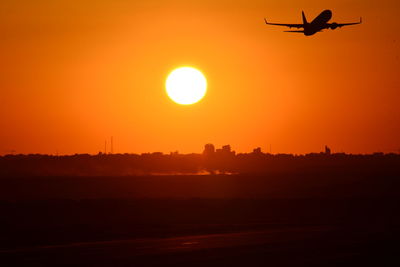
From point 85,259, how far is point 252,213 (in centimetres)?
2877

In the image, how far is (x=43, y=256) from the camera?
3322 cm

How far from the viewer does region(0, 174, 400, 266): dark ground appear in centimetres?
3278

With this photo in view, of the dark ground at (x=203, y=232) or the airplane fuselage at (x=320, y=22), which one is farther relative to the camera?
the airplane fuselage at (x=320, y=22)

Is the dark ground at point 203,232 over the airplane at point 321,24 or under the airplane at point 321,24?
under

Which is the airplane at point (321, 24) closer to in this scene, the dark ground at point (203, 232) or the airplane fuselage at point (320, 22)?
the airplane fuselage at point (320, 22)

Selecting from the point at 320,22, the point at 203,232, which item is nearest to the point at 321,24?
the point at 320,22

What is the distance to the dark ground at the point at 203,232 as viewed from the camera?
32781 mm

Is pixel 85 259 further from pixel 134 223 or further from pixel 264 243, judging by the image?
pixel 134 223

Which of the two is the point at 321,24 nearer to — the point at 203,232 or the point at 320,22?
the point at 320,22

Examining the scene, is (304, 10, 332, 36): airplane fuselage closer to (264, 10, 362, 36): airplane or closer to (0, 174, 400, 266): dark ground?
(264, 10, 362, 36): airplane

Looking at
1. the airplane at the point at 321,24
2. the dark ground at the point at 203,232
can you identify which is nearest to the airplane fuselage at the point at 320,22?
the airplane at the point at 321,24

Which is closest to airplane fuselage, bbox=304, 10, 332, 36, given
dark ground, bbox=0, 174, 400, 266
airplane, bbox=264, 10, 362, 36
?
airplane, bbox=264, 10, 362, 36

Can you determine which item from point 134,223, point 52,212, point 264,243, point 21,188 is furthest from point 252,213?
point 21,188

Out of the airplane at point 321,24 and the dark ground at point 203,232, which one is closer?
the dark ground at point 203,232
